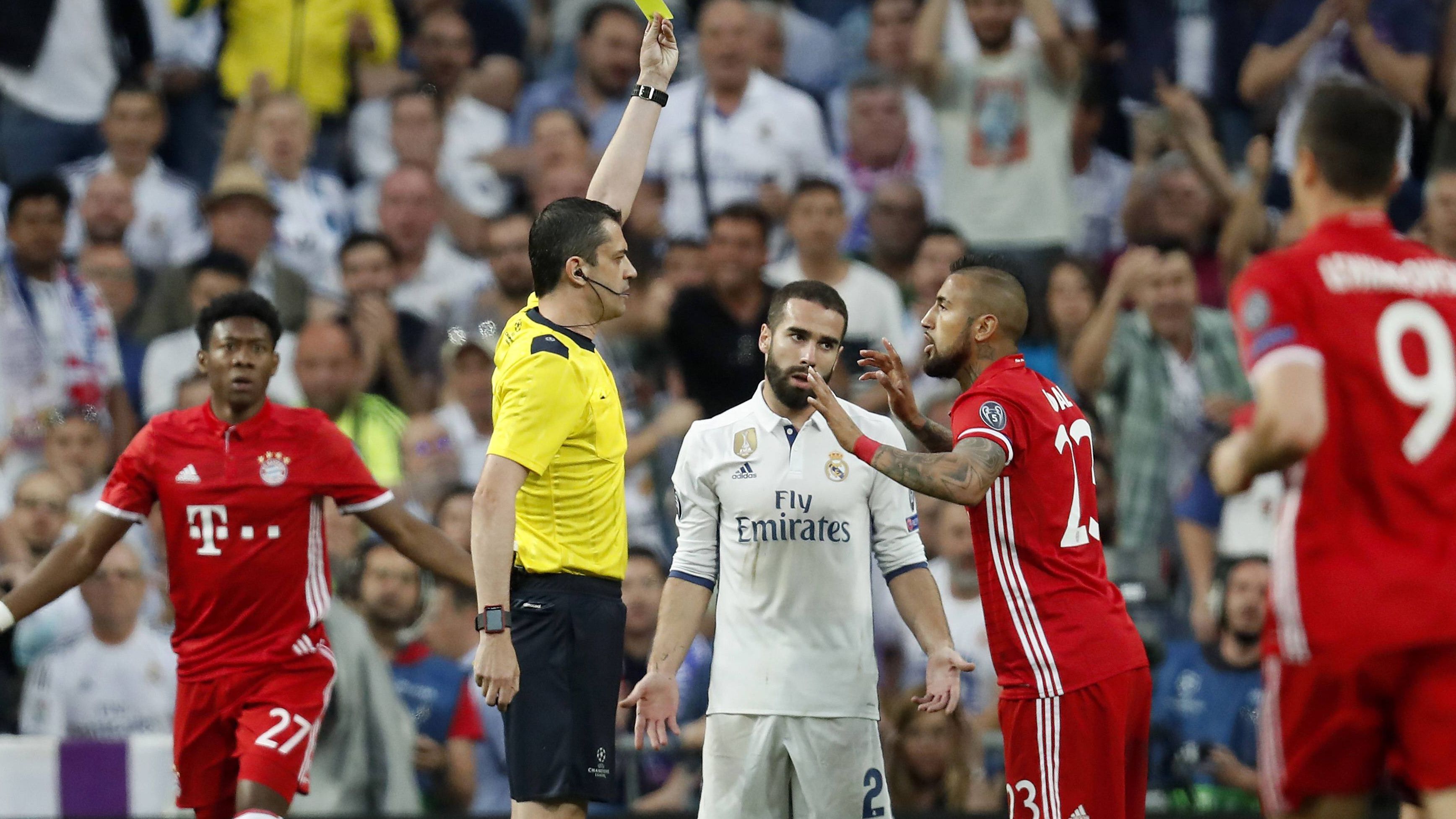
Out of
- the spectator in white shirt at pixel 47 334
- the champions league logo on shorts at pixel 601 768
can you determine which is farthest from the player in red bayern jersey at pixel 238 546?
the spectator in white shirt at pixel 47 334

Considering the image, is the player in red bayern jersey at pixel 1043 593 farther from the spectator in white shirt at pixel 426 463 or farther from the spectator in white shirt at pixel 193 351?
the spectator in white shirt at pixel 193 351

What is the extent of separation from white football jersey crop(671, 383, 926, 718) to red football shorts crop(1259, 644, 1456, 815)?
2117mm

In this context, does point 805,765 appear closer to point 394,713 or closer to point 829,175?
point 394,713

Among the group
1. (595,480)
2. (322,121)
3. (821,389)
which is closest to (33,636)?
(322,121)

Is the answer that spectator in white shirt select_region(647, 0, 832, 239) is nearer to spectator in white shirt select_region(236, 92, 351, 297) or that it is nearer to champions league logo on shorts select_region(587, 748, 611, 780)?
spectator in white shirt select_region(236, 92, 351, 297)

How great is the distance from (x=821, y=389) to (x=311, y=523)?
260 cm

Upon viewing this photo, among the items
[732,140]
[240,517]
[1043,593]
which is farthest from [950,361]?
[732,140]

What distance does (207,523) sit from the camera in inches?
287

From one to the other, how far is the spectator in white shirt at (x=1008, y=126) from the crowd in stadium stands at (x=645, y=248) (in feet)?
0.08

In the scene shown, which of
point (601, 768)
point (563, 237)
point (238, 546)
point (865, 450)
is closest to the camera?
point (865, 450)

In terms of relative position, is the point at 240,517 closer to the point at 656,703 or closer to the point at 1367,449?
the point at 656,703

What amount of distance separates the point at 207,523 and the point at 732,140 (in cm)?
590

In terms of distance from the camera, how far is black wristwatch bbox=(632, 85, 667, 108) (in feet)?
24.1

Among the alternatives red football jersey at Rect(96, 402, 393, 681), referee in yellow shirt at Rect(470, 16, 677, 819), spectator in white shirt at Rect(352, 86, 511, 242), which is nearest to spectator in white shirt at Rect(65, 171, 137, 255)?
spectator in white shirt at Rect(352, 86, 511, 242)
